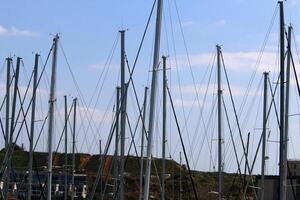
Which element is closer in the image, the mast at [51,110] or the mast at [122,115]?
the mast at [122,115]

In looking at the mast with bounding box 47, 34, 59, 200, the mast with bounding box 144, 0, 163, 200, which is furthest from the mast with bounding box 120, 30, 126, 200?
the mast with bounding box 144, 0, 163, 200

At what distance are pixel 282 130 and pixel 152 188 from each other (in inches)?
1766

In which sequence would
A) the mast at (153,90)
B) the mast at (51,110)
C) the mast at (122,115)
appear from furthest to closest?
the mast at (51,110)
the mast at (122,115)
the mast at (153,90)

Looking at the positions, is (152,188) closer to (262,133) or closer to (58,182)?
(58,182)

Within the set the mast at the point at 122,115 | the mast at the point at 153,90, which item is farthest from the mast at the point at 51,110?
the mast at the point at 153,90

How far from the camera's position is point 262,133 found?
45.8 m

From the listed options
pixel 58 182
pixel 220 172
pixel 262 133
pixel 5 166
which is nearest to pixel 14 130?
pixel 5 166

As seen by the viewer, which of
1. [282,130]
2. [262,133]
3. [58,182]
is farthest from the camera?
[58,182]

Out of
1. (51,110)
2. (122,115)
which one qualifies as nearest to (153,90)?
(122,115)

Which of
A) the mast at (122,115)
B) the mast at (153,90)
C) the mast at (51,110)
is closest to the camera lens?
the mast at (153,90)

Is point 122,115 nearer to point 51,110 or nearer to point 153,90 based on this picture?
point 51,110

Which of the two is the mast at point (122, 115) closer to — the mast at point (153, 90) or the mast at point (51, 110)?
the mast at point (51, 110)

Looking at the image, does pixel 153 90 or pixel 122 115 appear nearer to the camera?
pixel 153 90

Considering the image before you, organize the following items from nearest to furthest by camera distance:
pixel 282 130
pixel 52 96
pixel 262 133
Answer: pixel 282 130
pixel 52 96
pixel 262 133
